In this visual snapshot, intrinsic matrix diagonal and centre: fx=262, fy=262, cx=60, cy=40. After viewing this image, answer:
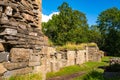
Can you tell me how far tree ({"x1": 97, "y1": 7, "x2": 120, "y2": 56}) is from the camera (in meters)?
55.2

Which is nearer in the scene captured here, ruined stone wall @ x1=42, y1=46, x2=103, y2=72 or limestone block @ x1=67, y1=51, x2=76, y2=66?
ruined stone wall @ x1=42, y1=46, x2=103, y2=72

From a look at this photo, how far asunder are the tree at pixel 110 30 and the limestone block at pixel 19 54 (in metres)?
48.4

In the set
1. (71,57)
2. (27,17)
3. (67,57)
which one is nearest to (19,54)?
(27,17)

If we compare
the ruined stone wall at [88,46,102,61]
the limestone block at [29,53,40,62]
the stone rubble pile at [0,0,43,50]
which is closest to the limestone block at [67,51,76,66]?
the ruined stone wall at [88,46,102,61]

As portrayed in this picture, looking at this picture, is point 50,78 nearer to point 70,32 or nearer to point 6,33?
point 6,33

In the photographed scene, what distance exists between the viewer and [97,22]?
69.0 m

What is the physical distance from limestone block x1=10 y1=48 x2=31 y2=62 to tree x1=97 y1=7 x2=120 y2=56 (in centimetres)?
4843

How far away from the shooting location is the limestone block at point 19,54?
541 centimetres

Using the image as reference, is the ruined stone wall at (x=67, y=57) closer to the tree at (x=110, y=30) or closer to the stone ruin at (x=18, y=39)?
the stone ruin at (x=18, y=39)

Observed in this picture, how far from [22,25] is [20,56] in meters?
0.71

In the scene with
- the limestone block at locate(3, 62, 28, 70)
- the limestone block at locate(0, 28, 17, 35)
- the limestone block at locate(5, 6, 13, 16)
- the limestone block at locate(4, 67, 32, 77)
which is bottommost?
the limestone block at locate(4, 67, 32, 77)

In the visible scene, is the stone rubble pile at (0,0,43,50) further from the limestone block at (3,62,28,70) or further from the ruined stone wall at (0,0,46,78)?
the limestone block at (3,62,28,70)

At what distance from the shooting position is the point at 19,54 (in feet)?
18.6

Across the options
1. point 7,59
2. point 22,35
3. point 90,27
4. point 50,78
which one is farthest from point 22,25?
point 90,27
